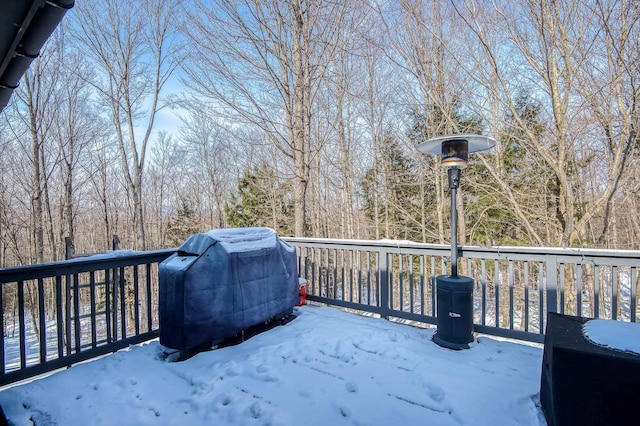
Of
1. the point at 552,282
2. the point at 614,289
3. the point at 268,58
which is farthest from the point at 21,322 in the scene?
the point at 268,58

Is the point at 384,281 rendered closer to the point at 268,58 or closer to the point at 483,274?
the point at 483,274

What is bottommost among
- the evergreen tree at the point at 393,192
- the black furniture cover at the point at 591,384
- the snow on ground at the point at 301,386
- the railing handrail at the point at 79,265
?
the snow on ground at the point at 301,386

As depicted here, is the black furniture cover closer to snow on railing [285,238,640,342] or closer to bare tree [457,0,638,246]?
snow on railing [285,238,640,342]

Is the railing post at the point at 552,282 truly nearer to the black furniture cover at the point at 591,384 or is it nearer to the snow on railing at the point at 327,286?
the snow on railing at the point at 327,286

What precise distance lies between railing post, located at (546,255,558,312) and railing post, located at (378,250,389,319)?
155 centimetres

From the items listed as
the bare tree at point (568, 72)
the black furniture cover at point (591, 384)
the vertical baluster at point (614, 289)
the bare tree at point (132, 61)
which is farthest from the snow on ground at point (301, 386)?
the bare tree at point (132, 61)

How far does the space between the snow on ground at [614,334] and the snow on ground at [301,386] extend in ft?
2.02

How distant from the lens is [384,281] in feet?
12.8

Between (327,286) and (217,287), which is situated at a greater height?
(217,287)

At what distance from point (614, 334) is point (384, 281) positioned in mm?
2265

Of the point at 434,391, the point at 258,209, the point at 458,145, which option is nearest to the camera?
the point at 434,391

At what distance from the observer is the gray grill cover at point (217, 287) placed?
9.45 ft

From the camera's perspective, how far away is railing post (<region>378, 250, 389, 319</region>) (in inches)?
153

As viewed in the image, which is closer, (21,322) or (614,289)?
(21,322)
